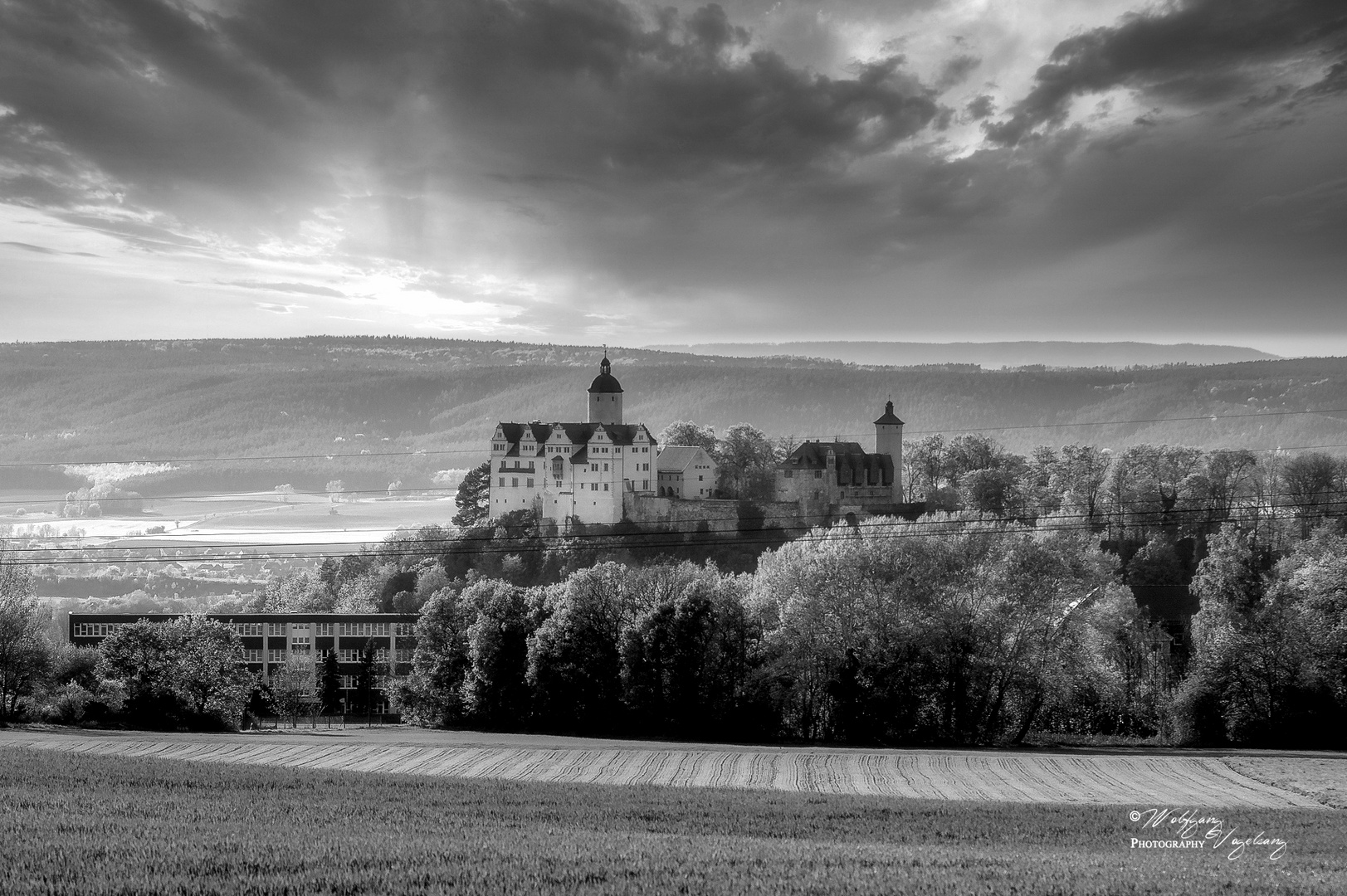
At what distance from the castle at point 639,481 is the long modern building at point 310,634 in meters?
19.9

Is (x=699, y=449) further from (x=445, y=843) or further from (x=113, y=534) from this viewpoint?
(x=445, y=843)

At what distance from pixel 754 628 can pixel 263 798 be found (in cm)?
2609

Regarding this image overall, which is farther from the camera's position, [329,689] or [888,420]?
[888,420]

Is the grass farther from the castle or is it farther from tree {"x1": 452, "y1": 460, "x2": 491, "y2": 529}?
tree {"x1": 452, "y1": 460, "x2": 491, "y2": 529}

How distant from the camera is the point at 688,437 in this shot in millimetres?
103188

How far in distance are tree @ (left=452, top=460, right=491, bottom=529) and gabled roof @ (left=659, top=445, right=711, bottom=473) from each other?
587 inches

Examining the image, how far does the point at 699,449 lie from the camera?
314ft

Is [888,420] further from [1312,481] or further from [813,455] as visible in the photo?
[1312,481]

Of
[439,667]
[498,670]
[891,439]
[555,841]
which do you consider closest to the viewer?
[555,841]

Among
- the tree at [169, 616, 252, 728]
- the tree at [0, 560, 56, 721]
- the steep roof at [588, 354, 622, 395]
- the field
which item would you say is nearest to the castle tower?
the steep roof at [588, 354, 622, 395]

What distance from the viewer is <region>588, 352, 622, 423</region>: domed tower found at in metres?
100

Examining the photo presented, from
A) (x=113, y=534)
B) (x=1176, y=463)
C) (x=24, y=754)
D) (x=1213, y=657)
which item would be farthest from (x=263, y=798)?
(x=1176, y=463)

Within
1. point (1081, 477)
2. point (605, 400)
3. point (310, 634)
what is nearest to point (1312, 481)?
point (1081, 477)

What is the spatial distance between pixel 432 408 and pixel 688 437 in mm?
88577
